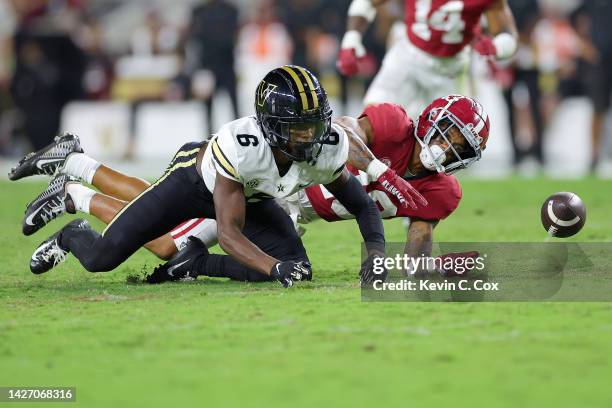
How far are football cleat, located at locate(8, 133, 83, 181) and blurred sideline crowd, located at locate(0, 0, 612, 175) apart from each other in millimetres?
8375

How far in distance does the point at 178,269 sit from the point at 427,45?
12.8 feet

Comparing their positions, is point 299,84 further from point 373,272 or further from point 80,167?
point 80,167

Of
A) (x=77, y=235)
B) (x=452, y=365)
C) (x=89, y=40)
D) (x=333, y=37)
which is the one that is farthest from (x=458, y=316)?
(x=89, y=40)

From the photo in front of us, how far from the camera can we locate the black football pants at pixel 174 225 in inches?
245

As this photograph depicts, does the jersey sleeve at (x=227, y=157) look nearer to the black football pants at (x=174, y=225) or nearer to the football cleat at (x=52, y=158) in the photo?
the black football pants at (x=174, y=225)

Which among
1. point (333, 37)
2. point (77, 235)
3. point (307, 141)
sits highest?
point (333, 37)

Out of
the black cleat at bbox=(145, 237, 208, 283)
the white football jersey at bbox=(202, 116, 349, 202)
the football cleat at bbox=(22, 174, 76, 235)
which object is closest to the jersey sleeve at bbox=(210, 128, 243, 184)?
the white football jersey at bbox=(202, 116, 349, 202)

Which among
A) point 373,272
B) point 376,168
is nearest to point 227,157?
point 376,168

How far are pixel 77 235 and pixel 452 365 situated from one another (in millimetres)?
2956

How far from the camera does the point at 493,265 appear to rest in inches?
268

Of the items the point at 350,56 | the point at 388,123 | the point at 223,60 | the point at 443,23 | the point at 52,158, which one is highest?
the point at 223,60

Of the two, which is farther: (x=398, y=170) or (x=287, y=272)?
(x=398, y=170)

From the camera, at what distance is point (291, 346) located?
4.72 m

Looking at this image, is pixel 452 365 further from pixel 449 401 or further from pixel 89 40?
pixel 89 40
